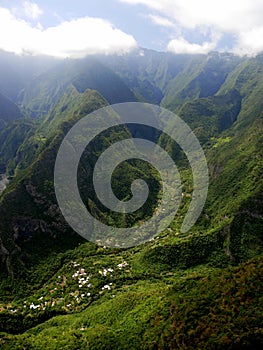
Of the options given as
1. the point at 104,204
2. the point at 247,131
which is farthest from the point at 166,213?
the point at 247,131

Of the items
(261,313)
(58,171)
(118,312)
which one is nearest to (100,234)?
(58,171)

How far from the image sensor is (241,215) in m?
114

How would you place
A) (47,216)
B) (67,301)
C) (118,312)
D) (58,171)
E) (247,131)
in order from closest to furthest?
(118,312)
(67,301)
(47,216)
(58,171)
(247,131)

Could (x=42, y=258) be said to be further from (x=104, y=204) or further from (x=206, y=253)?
(x=206, y=253)

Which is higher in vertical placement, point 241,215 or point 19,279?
point 241,215

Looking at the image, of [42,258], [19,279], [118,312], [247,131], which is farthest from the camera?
[247,131]

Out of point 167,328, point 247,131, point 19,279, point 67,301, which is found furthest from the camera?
point 247,131

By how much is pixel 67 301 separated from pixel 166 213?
6514 cm

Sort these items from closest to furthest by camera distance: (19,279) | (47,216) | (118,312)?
1. (118,312)
2. (19,279)
3. (47,216)

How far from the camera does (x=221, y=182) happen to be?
146 meters

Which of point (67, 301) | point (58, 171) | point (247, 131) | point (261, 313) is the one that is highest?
point (247, 131)

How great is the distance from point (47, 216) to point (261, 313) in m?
81.1

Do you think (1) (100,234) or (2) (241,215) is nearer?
(2) (241,215)

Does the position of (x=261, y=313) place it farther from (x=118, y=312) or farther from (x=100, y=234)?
(x=100, y=234)
